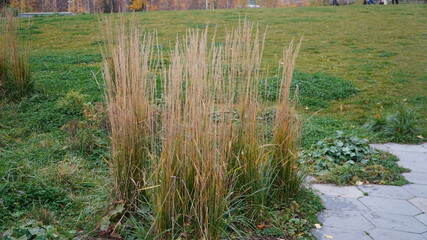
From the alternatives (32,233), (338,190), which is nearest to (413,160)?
(338,190)

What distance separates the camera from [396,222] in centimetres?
334

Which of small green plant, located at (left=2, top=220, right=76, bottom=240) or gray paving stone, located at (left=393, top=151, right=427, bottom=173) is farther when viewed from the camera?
gray paving stone, located at (left=393, top=151, right=427, bottom=173)

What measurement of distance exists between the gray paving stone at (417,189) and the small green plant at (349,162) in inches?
3.6

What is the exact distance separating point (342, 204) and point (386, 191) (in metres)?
0.58

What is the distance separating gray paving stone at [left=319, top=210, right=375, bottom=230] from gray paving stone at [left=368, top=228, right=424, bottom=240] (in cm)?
8

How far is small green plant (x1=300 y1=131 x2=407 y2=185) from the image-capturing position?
4195mm

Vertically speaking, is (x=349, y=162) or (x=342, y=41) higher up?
(x=342, y=41)

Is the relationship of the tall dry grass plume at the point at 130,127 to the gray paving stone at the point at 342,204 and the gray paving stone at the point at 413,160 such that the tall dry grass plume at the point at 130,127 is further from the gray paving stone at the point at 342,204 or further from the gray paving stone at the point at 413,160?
the gray paving stone at the point at 413,160

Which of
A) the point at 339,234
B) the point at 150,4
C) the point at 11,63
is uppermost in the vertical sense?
the point at 150,4

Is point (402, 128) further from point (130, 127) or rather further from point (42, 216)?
point (42, 216)

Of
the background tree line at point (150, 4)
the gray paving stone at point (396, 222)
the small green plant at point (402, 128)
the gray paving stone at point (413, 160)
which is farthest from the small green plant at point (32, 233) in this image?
the background tree line at point (150, 4)

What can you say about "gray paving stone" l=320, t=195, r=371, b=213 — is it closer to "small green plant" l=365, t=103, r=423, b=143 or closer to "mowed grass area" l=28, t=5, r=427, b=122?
"small green plant" l=365, t=103, r=423, b=143

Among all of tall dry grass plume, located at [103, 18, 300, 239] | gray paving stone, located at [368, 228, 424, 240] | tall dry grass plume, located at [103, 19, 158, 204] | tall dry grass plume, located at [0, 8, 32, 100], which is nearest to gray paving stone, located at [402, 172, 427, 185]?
gray paving stone, located at [368, 228, 424, 240]

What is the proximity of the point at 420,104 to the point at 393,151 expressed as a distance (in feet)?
8.24
